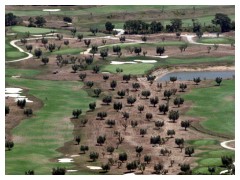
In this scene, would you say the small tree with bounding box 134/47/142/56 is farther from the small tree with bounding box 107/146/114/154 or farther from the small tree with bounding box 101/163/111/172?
the small tree with bounding box 101/163/111/172

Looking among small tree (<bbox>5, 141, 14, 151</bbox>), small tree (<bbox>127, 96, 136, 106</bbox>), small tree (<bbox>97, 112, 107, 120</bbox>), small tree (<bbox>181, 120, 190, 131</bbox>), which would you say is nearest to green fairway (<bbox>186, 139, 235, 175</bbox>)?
small tree (<bbox>181, 120, 190, 131</bbox>)

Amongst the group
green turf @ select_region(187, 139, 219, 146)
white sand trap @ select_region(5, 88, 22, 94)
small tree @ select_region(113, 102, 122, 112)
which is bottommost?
green turf @ select_region(187, 139, 219, 146)

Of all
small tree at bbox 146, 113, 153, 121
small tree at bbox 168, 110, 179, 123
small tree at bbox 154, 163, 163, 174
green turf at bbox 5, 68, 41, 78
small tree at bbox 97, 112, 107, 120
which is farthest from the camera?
green turf at bbox 5, 68, 41, 78

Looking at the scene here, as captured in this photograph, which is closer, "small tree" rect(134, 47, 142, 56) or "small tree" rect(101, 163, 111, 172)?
"small tree" rect(101, 163, 111, 172)

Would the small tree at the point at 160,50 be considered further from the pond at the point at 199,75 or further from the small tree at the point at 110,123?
the small tree at the point at 110,123

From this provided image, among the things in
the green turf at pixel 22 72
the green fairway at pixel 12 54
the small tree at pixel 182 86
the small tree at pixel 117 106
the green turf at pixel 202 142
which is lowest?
the green turf at pixel 202 142

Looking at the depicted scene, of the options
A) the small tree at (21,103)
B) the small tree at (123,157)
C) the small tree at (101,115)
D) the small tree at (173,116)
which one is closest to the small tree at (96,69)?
the small tree at (21,103)

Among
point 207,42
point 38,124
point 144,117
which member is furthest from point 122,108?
point 207,42
